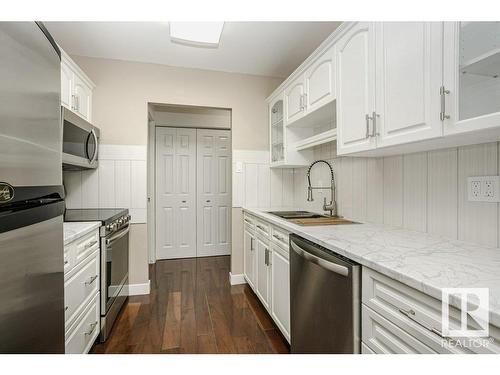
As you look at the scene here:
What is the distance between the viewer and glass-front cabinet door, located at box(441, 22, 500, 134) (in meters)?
0.88


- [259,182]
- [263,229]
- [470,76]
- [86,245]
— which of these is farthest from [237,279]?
[470,76]

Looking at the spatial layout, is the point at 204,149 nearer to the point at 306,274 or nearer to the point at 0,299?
the point at 306,274

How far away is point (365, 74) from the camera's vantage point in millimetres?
1401

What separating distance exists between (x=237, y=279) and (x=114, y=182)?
1.74 metres

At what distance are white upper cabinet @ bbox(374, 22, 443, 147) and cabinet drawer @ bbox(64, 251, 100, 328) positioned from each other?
6.13 ft

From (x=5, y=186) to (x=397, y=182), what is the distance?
5.90 feet

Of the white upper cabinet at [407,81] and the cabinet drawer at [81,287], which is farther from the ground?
the white upper cabinet at [407,81]

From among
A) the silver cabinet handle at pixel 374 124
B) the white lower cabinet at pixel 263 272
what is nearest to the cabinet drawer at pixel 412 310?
the silver cabinet handle at pixel 374 124

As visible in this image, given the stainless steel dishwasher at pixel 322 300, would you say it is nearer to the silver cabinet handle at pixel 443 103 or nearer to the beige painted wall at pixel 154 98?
the silver cabinet handle at pixel 443 103

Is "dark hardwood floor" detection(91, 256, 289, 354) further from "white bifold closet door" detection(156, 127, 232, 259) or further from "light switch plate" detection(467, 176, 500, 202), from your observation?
"light switch plate" detection(467, 176, 500, 202)

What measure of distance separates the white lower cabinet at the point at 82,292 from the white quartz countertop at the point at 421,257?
1.31 meters

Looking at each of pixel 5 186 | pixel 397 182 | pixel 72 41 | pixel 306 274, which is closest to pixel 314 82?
pixel 397 182

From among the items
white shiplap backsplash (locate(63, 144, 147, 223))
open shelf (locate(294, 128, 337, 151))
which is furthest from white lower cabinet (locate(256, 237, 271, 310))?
white shiplap backsplash (locate(63, 144, 147, 223))

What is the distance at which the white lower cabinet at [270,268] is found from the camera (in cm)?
171
